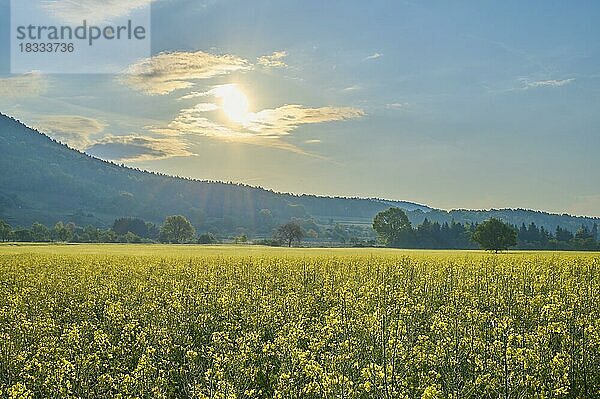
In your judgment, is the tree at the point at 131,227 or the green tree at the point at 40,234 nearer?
the green tree at the point at 40,234

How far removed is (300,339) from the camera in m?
12.5

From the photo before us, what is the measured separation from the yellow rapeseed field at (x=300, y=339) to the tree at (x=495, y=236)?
4425cm

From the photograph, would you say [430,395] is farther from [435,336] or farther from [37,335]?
[37,335]

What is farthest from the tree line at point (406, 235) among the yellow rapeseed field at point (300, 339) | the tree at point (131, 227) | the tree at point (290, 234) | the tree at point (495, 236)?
the yellow rapeseed field at point (300, 339)

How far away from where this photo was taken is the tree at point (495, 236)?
66.8 m

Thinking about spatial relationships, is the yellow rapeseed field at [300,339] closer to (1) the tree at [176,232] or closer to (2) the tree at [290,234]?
(2) the tree at [290,234]

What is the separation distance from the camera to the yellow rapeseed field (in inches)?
349

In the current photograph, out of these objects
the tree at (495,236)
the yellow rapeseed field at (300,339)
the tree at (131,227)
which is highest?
the tree at (131,227)

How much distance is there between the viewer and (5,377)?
11.4 meters

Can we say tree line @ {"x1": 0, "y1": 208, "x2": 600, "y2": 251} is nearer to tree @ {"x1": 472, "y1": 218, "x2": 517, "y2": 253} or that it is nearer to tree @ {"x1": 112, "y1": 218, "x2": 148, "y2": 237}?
tree @ {"x1": 112, "y1": 218, "x2": 148, "y2": 237}

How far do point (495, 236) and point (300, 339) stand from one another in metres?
59.7

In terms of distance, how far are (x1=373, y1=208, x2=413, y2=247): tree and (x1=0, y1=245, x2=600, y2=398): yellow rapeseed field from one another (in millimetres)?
88489

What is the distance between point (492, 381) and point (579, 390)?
2414 millimetres

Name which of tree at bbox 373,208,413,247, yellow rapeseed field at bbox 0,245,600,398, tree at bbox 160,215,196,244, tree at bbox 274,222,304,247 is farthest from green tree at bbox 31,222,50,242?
yellow rapeseed field at bbox 0,245,600,398
